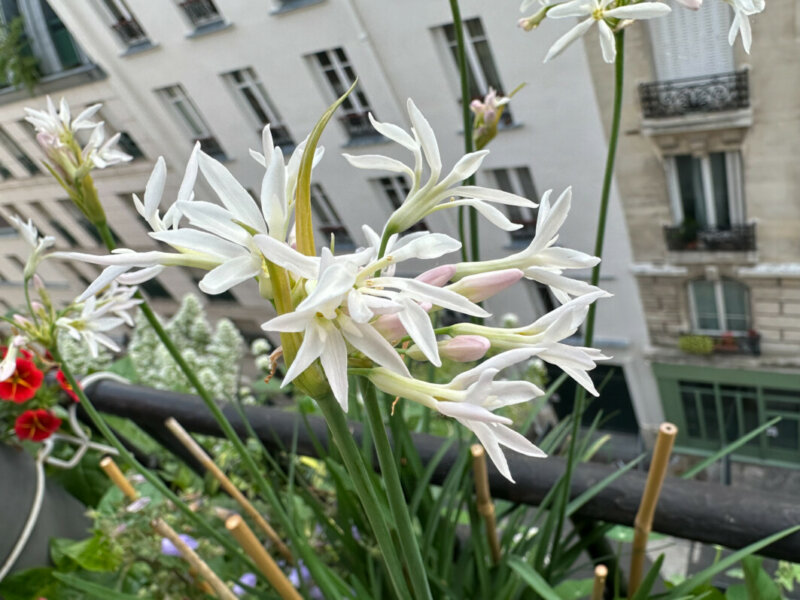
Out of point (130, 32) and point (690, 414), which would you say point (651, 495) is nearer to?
point (130, 32)

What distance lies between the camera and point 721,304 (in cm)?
170

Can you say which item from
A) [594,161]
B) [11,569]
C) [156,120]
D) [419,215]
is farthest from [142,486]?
[156,120]

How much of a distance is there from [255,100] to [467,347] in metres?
1.59

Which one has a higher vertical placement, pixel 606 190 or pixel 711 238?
pixel 606 190

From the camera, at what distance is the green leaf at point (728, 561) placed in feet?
1.00

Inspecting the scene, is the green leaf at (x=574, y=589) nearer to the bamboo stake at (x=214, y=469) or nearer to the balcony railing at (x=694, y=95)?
the bamboo stake at (x=214, y=469)

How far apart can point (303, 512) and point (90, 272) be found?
1956mm

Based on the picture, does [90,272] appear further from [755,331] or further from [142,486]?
[755,331]

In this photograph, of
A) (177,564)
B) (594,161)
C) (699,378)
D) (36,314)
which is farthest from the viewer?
(699,378)

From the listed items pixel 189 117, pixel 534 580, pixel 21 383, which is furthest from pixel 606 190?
pixel 189 117

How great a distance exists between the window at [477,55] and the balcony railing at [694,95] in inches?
11.8

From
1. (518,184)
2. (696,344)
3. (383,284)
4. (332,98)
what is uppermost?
(383,284)

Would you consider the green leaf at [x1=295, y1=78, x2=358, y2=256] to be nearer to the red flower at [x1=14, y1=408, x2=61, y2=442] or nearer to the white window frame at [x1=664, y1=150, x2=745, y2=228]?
the red flower at [x1=14, y1=408, x2=61, y2=442]

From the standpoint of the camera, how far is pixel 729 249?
4.77ft
